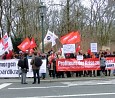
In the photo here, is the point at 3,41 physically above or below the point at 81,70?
above

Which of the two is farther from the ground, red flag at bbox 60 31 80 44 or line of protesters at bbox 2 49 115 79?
red flag at bbox 60 31 80 44

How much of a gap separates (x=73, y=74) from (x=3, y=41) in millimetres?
5083

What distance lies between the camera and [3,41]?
76.8ft

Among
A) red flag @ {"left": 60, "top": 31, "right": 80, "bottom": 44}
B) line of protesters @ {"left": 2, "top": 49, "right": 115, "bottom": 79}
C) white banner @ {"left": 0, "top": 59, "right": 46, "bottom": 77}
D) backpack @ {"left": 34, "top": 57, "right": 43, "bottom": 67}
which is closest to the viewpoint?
backpack @ {"left": 34, "top": 57, "right": 43, "bottom": 67}

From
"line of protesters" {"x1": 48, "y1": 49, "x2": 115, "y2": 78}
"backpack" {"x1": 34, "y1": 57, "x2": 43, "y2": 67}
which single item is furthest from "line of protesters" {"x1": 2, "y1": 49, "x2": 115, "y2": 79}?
"backpack" {"x1": 34, "y1": 57, "x2": 43, "y2": 67}

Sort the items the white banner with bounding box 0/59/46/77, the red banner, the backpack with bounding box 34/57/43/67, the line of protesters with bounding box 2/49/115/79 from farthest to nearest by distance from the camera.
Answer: the red banner, the white banner with bounding box 0/59/46/77, the line of protesters with bounding box 2/49/115/79, the backpack with bounding box 34/57/43/67

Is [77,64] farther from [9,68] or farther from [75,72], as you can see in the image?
[9,68]

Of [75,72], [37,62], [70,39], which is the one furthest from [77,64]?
[37,62]

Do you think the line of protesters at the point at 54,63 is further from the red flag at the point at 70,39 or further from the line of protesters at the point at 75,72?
the red flag at the point at 70,39

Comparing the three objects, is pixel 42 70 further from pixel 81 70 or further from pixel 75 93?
pixel 75 93

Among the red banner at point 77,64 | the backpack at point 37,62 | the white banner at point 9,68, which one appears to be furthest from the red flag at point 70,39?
the backpack at point 37,62

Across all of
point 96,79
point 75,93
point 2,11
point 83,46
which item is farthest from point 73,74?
point 83,46

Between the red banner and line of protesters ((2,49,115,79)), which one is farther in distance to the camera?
the red banner

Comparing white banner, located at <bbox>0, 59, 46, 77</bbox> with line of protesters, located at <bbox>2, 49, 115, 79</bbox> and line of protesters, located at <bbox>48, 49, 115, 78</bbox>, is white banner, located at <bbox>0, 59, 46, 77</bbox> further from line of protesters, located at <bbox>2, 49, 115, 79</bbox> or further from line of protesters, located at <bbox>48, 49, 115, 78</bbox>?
line of protesters, located at <bbox>48, 49, 115, 78</bbox>
